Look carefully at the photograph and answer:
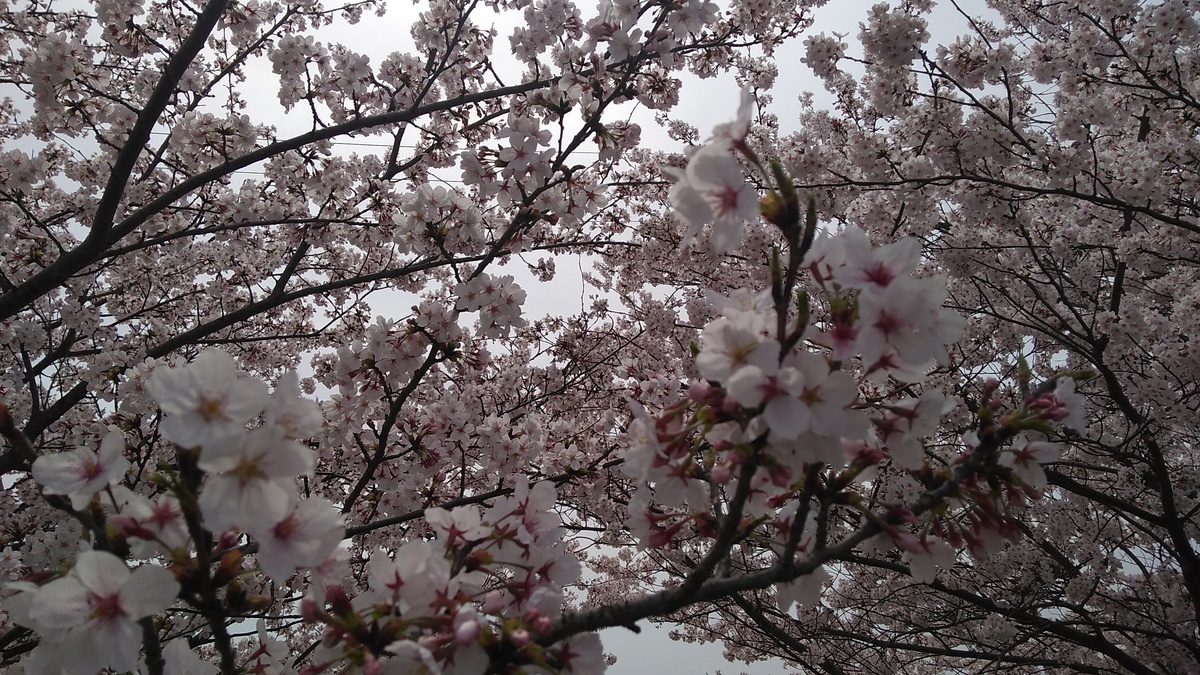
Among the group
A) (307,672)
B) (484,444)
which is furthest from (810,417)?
(484,444)

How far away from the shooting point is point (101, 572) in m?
1.07

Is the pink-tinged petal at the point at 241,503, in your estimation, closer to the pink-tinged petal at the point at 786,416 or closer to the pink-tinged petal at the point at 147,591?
the pink-tinged petal at the point at 147,591

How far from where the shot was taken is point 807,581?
1371mm

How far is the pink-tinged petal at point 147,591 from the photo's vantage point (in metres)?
1.07

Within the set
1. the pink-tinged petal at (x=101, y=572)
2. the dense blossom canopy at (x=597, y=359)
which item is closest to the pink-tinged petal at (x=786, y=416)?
the dense blossom canopy at (x=597, y=359)

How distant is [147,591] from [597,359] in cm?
653

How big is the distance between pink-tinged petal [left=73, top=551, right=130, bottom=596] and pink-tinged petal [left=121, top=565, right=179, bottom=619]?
0.02 metres

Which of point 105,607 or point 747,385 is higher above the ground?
point 747,385

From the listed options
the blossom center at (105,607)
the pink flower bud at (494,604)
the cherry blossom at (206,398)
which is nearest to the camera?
the cherry blossom at (206,398)

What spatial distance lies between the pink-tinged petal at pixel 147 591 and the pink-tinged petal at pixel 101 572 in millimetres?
18

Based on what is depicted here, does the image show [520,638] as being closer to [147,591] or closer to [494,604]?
[494,604]

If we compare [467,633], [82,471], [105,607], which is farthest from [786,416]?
[82,471]

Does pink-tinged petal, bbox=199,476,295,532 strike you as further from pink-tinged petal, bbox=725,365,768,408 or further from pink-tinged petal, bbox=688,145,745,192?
pink-tinged petal, bbox=688,145,745,192

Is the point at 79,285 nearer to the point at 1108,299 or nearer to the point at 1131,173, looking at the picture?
the point at 1131,173
